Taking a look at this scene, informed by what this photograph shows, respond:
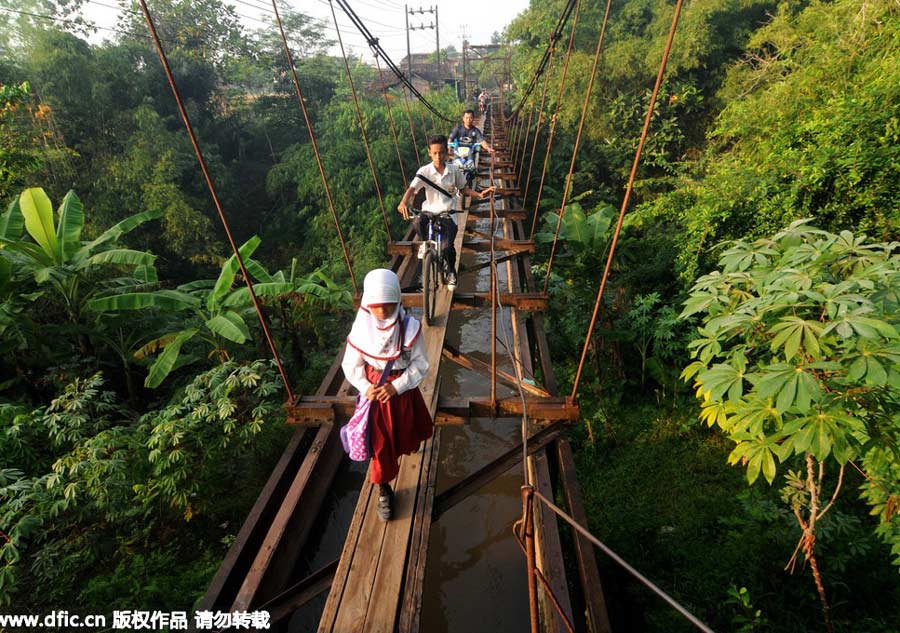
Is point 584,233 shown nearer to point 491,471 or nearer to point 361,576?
point 491,471

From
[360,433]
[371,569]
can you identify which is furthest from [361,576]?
[360,433]

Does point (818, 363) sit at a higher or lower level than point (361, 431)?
higher

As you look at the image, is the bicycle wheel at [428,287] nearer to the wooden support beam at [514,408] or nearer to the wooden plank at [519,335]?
the wooden plank at [519,335]

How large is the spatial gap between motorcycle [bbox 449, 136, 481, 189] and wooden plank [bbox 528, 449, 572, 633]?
5646mm

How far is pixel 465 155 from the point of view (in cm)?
769

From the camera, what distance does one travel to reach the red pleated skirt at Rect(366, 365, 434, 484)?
2.02 meters

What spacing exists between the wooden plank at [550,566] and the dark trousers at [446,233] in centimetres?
234

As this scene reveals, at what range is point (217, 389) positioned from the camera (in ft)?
12.2

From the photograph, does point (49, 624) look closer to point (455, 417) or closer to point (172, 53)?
point (455, 417)

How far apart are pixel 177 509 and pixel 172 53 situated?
→ 15815mm

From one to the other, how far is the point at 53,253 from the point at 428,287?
486 centimetres

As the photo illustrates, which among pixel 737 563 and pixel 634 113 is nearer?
pixel 737 563

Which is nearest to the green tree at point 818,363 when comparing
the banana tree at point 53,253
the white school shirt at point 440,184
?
the white school shirt at point 440,184

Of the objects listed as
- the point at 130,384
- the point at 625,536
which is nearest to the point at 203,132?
the point at 130,384
